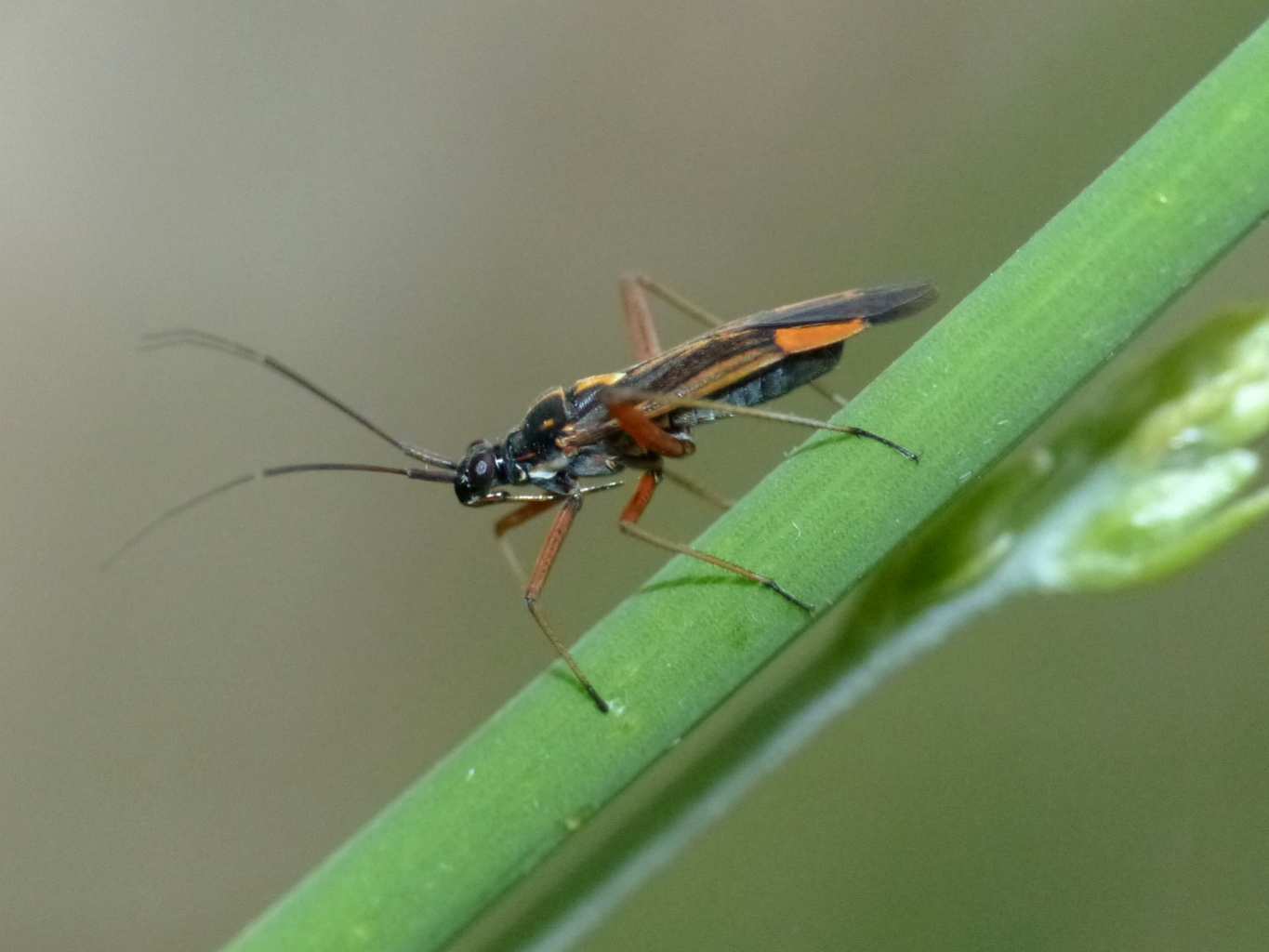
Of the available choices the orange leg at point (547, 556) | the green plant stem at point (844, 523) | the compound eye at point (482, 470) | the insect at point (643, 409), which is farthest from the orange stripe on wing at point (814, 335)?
the green plant stem at point (844, 523)

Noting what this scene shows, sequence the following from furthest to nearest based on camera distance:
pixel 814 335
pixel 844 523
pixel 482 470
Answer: pixel 482 470 < pixel 814 335 < pixel 844 523

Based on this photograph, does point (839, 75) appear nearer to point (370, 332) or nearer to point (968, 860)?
point (370, 332)

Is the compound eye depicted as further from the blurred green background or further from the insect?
the blurred green background

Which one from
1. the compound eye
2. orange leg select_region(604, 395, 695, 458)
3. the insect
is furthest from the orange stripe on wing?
the compound eye

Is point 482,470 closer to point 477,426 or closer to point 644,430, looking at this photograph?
point 644,430

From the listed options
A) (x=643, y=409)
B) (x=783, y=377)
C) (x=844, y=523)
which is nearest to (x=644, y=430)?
(x=643, y=409)

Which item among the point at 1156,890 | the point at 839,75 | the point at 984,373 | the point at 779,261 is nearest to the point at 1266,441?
the point at 1156,890

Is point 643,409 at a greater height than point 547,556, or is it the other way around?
point 643,409
